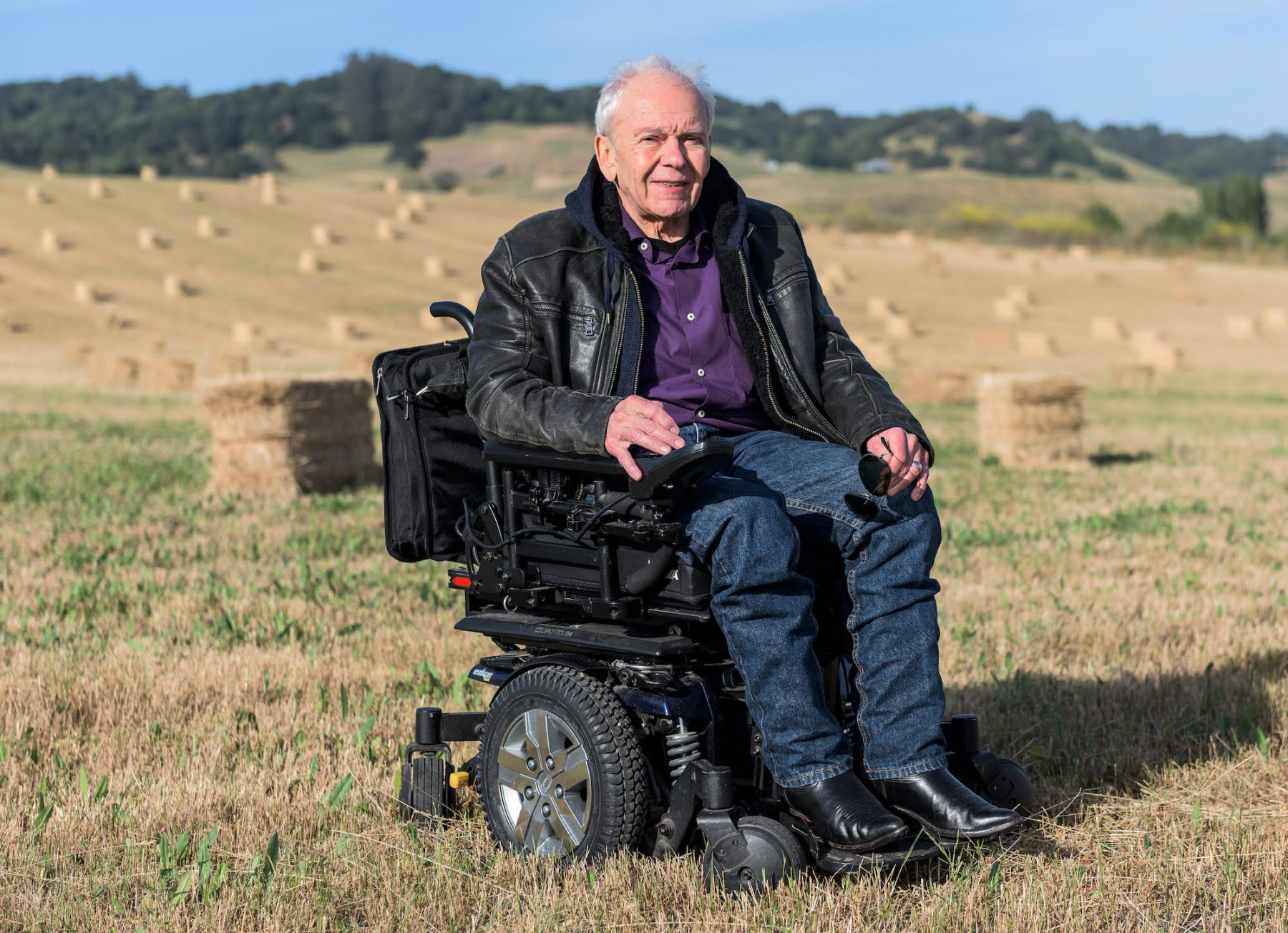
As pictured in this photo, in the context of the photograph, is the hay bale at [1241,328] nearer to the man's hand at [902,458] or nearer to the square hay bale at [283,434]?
the square hay bale at [283,434]

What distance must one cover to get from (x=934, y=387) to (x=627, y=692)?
20226 mm

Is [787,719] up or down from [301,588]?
up

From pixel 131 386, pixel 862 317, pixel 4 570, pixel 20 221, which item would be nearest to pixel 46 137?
pixel 20 221

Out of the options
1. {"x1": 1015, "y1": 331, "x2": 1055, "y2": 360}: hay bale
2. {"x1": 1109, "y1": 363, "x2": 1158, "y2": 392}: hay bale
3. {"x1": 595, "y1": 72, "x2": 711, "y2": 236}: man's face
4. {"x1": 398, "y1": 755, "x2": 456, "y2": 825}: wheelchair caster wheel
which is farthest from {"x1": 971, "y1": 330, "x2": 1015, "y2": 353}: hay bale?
{"x1": 398, "y1": 755, "x2": 456, "y2": 825}: wheelchair caster wheel

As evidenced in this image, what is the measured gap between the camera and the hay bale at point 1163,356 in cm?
3127

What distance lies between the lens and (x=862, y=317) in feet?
126

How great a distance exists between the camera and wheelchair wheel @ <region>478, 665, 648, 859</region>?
3980mm

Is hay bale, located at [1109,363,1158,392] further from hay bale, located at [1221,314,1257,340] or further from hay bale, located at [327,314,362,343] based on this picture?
hay bale, located at [327,314,362,343]

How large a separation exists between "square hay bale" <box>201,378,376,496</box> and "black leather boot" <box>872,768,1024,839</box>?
29.5 ft

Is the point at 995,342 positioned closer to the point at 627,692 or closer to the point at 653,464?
the point at 627,692

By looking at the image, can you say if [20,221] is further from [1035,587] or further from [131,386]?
[1035,587]

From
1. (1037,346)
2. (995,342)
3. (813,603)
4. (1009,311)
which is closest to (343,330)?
(995,342)

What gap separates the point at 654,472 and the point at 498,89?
14346 cm

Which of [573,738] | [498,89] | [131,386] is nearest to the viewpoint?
[573,738]
